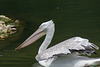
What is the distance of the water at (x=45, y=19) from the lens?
6.86m

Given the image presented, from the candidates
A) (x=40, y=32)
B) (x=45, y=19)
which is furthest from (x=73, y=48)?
(x=45, y=19)

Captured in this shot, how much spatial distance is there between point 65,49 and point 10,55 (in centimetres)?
176

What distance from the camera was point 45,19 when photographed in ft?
35.9

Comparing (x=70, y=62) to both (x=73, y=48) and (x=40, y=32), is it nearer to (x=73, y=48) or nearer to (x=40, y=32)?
(x=73, y=48)

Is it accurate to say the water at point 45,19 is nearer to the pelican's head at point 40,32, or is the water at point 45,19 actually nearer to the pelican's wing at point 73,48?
the pelican's head at point 40,32

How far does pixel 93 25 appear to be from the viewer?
975 centimetres

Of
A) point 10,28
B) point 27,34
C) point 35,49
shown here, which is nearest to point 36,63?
point 35,49

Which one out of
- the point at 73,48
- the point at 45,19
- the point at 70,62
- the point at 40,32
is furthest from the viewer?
the point at 45,19

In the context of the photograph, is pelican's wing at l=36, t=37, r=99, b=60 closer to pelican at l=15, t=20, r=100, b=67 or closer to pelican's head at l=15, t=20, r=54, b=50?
pelican at l=15, t=20, r=100, b=67

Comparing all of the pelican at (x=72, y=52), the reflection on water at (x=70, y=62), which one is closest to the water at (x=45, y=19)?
the pelican at (x=72, y=52)

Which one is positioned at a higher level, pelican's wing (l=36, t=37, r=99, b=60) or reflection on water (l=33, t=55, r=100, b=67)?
pelican's wing (l=36, t=37, r=99, b=60)

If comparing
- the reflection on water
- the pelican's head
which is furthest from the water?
the reflection on water

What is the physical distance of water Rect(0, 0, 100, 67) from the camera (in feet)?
22.5

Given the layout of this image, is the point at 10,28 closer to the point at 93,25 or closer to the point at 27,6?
the point at 93,25
